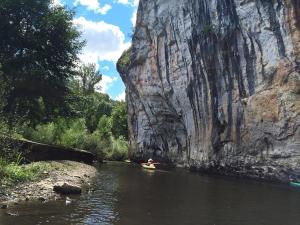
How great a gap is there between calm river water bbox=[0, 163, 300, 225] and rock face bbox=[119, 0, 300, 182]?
7149mm

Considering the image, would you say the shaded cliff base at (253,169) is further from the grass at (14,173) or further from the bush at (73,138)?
the grass at (14,173)

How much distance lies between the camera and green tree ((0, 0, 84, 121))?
31.5 m

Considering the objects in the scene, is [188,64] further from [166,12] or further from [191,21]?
[166,12]

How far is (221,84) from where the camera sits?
34.8 meters

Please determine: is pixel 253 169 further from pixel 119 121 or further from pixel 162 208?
pixel 119 121

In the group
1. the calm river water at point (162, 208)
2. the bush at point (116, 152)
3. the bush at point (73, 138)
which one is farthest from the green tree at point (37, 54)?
the bush at point (116, 152)

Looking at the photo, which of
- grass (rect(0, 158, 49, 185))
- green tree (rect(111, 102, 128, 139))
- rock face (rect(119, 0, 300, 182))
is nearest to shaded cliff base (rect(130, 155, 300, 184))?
rock face (rect(119, 0, 300, 182))

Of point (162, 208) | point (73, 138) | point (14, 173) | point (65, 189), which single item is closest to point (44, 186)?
point (65, 189)

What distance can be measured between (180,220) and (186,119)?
87.7ft

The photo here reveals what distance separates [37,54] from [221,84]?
13.7 meters

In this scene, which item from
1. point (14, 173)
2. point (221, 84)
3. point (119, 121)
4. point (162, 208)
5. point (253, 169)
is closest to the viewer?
point (162, 208)

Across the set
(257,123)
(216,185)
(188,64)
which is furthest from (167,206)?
(188,64)

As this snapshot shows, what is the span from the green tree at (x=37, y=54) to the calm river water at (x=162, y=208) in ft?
38.4

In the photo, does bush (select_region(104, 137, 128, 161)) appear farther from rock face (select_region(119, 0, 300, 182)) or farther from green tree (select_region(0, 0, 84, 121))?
green tree (select_region(0, 0, 84, 121))
